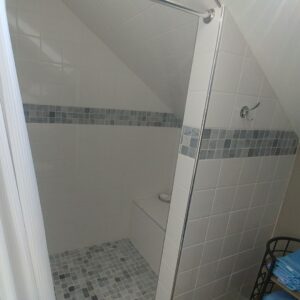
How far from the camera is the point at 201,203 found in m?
0.97

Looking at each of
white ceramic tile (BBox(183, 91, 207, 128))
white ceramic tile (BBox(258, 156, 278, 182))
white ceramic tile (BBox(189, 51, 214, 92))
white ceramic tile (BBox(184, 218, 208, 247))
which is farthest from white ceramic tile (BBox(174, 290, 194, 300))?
white ceramic tile (BBox(189, 51, 214, 92))

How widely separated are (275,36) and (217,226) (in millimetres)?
796

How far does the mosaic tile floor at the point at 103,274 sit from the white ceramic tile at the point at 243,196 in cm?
88

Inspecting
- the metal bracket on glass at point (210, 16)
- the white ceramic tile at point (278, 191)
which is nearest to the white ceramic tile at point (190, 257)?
the white ceramic tile at point (278, 191)

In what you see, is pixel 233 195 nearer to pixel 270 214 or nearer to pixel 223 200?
pixel 223 200

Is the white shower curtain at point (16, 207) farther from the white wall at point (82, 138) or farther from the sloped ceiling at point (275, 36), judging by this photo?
the white wall at point (82, 138)

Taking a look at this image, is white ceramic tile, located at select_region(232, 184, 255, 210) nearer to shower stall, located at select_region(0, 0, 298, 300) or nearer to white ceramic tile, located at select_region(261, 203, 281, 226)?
shower stall, located at select_region(0, 0, 298, 300)

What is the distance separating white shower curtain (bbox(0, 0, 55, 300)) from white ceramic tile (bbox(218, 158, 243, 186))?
71cm

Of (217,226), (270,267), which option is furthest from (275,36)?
(270,267)

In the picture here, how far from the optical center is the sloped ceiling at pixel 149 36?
3.20ft

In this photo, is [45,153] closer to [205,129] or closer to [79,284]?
[79,284]

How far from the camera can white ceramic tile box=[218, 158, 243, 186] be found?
0.99 metres

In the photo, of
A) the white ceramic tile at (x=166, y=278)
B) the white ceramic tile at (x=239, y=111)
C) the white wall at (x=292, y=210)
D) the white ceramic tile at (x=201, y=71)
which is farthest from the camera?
the white wall at (x=292, y=210)

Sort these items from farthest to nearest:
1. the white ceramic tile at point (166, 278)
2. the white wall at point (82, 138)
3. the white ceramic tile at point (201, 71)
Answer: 1. the white wall at point (82, 138)
2. the white ceramic tile at point (166, 278)
3. the white ceramic tile at point (201, 71)
